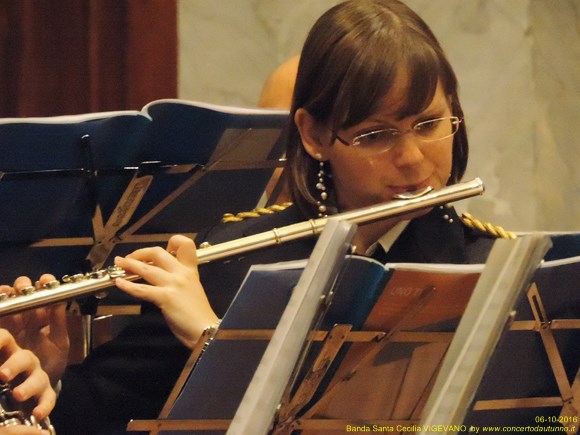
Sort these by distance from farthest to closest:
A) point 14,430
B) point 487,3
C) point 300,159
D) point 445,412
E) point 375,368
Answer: point 487,3, point 300,159, point 14,430, point 375,368, point 445,412

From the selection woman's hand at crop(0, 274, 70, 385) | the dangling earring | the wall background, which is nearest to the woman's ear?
the dangling earring

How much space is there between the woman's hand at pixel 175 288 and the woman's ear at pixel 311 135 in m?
0.26

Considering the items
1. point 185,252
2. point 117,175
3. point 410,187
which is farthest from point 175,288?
point 410,187

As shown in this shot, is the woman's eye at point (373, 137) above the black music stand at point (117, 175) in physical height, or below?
above

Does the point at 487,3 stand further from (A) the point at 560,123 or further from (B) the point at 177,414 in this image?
(B) the point at 177,414

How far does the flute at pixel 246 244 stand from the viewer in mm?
1103

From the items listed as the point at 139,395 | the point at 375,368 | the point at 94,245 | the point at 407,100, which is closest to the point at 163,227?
the point at 94,245

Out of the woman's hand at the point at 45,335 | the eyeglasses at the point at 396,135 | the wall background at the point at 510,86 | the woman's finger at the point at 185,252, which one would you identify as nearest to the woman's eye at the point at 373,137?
the eyeglasses at the point at 396,135

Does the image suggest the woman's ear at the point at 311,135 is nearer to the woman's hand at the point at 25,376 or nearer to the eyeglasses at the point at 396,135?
the eyeglasses at the point at 396,135

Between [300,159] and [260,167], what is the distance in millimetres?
53

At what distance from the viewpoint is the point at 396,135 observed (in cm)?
117

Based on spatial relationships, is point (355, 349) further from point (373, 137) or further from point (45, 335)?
point (45, 335)

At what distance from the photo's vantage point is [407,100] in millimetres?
1164

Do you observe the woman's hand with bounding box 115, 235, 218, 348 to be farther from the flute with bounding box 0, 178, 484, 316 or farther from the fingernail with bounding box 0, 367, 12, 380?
the fingernail with bounding box 0, 367, 12, 380
